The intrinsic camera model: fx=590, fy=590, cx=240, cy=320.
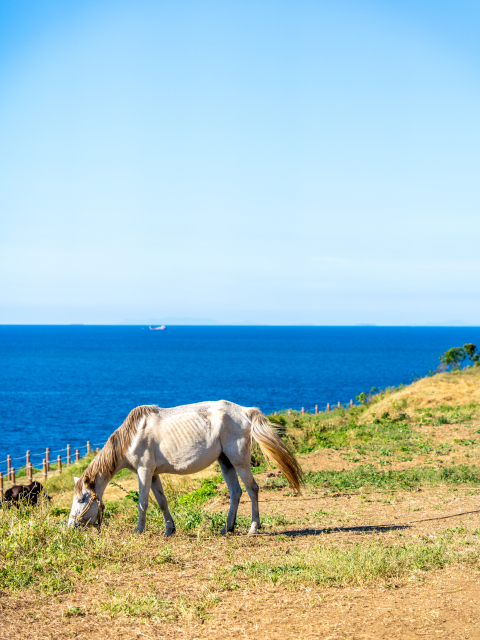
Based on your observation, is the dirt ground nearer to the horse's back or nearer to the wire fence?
the horse's back

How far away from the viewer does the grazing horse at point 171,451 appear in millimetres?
8531

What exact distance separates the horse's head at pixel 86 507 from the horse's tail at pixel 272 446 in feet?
8.08

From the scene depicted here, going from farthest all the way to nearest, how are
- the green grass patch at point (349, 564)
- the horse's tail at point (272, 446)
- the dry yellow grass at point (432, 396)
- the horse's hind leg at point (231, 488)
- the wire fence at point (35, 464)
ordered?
the wire fence at point (35, 464) → the dry yellow grass at point (432, 396) → the horse's hind leg at point (231, 488) → the horse's tail at point (272, 446) → the green grass patch at point (349, 564)

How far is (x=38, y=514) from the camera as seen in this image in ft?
26.6

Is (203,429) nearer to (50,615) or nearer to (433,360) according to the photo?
(50,615)

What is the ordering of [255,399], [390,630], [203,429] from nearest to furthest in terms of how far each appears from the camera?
[390,630] < [203,429] < [255,399]

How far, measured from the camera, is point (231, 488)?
8992mm

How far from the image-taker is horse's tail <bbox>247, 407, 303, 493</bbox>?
8656 millimetres

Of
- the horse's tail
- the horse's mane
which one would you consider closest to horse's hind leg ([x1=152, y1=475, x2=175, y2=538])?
the horse's mane

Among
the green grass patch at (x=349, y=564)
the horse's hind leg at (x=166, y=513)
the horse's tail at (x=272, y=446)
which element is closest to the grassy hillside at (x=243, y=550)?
the green grass patch at (x=349, y=564)

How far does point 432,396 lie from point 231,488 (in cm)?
1735

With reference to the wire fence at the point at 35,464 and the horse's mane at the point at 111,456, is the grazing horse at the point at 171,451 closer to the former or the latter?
the horse's mane at the point at 111,456

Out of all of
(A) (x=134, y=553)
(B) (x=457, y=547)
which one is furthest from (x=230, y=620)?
(B) (x=457, y=547)

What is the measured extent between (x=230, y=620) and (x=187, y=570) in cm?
165
